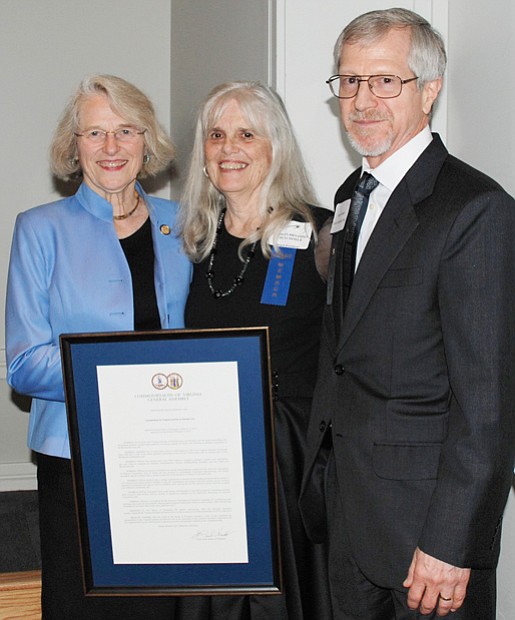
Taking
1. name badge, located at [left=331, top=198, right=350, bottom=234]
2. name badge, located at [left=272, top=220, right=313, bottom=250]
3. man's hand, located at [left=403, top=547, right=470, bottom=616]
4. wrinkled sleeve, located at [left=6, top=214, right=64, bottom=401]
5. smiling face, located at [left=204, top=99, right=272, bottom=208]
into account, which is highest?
smiling face, located at [left=204, top=99, right=272, bottom=208]

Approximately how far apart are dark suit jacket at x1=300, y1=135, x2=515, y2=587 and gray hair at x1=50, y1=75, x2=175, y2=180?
2.83ft

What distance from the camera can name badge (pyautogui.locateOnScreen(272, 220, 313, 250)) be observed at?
2572 millimetres

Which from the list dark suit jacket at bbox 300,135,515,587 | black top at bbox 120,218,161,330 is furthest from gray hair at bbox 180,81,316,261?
dark suit jacket at bbox 300,135,515,587

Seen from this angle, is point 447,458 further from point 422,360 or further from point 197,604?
point 197,604

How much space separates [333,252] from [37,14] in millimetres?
3909

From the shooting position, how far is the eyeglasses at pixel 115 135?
2668mm

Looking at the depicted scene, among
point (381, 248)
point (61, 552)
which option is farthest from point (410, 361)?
point (61, 552)

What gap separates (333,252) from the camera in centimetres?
233

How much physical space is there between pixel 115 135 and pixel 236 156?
367 mm

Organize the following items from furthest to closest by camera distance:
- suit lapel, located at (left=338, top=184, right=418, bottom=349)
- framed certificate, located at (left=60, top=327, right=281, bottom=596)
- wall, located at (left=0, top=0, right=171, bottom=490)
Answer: wall, located at (left=0, top=0, right=171, bottom=490) → framed certificate, located at (left=60, top=327, right=281, bottom=596) → suit lapel, located at (left=338, top=184, right=418, bottom=349)

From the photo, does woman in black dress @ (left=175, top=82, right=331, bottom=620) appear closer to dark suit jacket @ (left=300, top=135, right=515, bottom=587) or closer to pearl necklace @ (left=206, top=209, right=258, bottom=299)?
pearl necklace @ (left=206, top=209, right=258, bottom=299)

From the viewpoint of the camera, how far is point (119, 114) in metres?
2.67

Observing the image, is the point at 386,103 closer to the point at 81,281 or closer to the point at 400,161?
the point at 400,161

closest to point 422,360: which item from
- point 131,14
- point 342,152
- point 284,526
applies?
point 284,526
